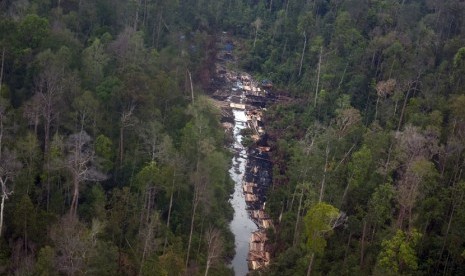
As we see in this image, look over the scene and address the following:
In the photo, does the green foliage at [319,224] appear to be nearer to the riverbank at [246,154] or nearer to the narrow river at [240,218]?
the riverbank at [246,154]

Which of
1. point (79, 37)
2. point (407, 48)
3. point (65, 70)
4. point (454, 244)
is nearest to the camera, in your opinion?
point (454, 244)

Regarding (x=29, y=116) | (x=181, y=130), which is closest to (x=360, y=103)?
(x=181, y=130)

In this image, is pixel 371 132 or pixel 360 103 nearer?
pixel 371 132

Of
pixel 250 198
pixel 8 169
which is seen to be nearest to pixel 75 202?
pixel 8 169

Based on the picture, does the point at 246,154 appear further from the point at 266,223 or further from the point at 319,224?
the point at 319,224

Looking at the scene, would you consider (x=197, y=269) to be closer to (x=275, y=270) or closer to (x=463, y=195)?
(x=275, y=270)

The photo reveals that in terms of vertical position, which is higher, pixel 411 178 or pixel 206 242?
pixel 411 178

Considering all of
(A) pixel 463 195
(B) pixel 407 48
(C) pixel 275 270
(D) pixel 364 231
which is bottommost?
(C) pixel 275 270
